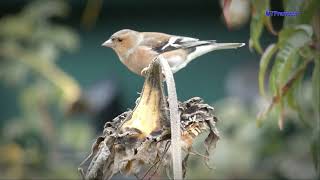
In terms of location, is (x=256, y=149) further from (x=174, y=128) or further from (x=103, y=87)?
(x=174, y=128)

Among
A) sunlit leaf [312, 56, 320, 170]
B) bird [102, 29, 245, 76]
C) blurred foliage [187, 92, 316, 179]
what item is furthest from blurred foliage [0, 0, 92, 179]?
sunlit leaf [312, 56, 320, 170]

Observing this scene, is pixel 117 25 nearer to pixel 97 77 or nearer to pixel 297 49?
pixel 97 77

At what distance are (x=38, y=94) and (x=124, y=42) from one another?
2225 millimetres

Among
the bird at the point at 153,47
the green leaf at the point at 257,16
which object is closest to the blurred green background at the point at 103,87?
the bird at the point at 153,47

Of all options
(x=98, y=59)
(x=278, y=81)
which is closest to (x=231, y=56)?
(x=98, y=59)

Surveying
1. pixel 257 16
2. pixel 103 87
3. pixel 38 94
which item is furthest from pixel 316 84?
pixel 103 87

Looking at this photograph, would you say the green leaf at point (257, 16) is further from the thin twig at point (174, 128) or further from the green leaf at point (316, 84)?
the thin twig at point (174, 128)

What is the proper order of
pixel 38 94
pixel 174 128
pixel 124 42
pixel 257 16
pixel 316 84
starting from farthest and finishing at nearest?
1. pixel 38 94
2. pixel 124 42
3. pixel 257 16
4. pixel 316 84
5. pixel 174 128

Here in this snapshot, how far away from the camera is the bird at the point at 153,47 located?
227 centimetres

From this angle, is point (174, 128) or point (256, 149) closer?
point (174, 128)

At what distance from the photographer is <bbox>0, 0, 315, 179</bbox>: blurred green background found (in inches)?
169

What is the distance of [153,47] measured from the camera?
2391mm

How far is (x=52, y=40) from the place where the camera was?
4.45 metres

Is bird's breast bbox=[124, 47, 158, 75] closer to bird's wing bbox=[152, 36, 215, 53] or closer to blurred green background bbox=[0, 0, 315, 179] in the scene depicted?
bird's wing bbox=[152, 36, 215, 53]
